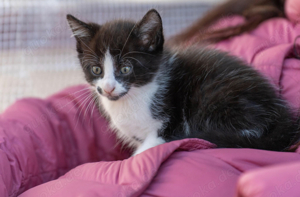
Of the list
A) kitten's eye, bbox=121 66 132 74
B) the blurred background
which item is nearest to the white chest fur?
kitten's eye, bbox=121 66 132 74

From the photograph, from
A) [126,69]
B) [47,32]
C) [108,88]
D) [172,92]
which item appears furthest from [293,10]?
[47,32]

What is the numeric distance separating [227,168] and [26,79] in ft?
6.63

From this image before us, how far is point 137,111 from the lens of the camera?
1.49m

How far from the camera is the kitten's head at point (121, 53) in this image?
4.46 ft

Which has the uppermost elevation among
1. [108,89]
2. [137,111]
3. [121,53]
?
[121,53]

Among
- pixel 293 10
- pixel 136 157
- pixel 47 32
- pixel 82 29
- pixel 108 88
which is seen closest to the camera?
pixel 136 157

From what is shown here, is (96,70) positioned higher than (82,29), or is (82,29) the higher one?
(82,29)

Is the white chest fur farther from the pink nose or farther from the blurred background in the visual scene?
the blurred background

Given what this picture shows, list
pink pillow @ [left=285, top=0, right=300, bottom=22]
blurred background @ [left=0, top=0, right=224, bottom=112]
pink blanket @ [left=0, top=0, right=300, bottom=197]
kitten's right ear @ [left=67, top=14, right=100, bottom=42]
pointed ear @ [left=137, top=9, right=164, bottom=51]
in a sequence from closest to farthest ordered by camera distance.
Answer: pink blanket @ [left=0, top=0, right=300, bottom=197]
pointed ear @ [left=137, top=9, right=164, bottom=51]
kitten's right ear @ [left=67, top=14, right=100, bottom=42]
pink pillow @ [left=285, top=0, right=300, bottom=22]
blurred background @ [left=0, top=0, right=224, bottom=112]

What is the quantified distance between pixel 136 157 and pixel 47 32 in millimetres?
1747

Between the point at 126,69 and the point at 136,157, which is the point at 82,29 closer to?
the point at 126,69

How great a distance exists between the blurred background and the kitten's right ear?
108cm

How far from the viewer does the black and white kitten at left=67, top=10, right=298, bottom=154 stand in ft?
4.41

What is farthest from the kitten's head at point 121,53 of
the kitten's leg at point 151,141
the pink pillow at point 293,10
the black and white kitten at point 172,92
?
the pink pillow at point 293,10
